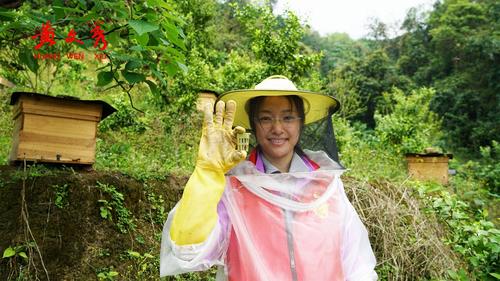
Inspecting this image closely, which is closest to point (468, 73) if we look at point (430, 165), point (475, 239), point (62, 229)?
point (430, 165)

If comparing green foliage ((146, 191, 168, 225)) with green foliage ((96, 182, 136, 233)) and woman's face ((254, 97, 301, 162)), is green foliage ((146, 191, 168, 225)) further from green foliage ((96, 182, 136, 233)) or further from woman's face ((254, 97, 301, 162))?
woman's face ((254, 97, 301, 162))

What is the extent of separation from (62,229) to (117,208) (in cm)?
43

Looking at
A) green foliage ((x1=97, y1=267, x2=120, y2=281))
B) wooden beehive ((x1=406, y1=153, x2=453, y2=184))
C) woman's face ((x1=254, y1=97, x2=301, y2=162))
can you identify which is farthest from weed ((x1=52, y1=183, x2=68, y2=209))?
wooden beehive ((x1=406, y1=153, x2=453, y2=184))

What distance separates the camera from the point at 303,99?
5.63 feet

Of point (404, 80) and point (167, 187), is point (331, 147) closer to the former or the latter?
point (167, 187)

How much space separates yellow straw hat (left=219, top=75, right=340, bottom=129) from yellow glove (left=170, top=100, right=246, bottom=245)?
0.22 metres

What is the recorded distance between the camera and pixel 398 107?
1083cm

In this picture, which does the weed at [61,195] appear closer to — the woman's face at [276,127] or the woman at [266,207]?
the woman at [266,207]

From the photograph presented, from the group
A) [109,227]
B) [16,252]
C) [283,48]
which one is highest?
[283,48]

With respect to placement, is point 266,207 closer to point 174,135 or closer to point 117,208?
point 117,208

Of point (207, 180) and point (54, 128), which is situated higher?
point (54, 128)

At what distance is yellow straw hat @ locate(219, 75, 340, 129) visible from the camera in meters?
1.54

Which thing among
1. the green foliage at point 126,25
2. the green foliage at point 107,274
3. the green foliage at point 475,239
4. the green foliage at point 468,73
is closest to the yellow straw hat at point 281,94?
the green foliage at point 126,25

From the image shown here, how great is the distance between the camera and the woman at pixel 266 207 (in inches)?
52.3
